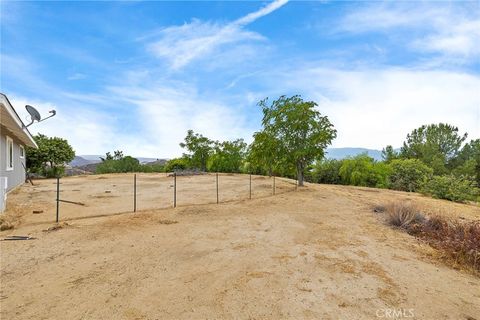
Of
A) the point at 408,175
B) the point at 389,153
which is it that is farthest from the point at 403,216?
the point at 389,153

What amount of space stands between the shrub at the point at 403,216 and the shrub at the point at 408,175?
1546 centimetres

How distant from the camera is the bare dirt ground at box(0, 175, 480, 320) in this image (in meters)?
2.77

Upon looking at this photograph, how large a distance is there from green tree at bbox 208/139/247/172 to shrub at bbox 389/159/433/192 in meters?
13.9

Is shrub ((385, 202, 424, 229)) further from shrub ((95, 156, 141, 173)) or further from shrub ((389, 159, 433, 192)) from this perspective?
shrub ((95, 156, 141, 173))

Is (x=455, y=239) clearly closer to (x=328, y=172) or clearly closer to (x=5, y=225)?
(x=5, y=225)

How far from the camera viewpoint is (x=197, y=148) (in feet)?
84.1

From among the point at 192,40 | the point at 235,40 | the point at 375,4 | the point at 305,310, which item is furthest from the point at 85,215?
the point at 375,4

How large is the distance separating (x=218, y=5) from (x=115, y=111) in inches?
430

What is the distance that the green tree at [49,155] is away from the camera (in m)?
18.8

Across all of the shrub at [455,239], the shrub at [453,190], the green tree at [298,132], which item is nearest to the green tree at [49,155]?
the green tree at [298,132]

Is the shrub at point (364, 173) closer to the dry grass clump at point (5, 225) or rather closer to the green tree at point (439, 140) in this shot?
the green tree at point (439, 140)

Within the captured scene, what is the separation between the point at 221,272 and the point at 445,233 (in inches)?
201

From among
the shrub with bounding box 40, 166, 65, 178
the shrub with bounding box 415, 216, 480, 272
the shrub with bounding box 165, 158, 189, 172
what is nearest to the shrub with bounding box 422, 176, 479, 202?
the shrub with bounding box 415, 216, 480, 272

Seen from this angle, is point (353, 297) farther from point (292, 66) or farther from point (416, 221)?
point (292, 66)
